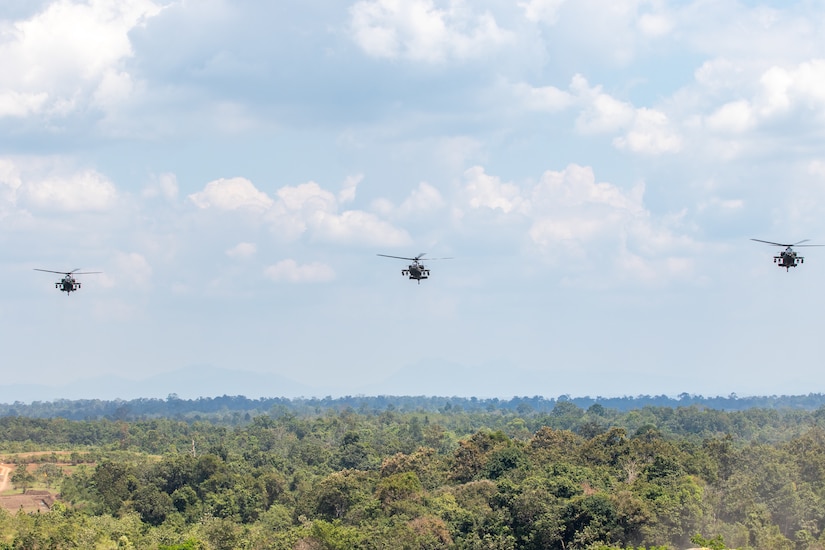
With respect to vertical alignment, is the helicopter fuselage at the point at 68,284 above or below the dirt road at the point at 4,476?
above

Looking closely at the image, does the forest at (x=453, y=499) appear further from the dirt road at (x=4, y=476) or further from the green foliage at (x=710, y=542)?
the dirt road at (x=4, y=476)

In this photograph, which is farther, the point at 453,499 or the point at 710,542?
the point at 453,499

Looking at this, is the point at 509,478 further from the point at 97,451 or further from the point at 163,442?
the point at 163,442

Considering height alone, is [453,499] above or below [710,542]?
above

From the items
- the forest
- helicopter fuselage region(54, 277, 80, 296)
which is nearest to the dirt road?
the forest

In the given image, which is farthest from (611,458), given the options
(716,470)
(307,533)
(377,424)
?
(377,424)

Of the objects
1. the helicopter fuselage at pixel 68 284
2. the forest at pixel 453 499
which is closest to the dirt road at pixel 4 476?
the forest at pixel 453 499

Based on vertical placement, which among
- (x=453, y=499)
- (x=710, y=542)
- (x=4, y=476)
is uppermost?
(x=4, y=476)

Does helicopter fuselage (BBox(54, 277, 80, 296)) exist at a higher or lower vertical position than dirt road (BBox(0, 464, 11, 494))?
higher

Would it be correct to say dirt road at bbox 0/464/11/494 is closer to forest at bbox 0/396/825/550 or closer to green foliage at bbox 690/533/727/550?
forest at bbox 0/396/825/550

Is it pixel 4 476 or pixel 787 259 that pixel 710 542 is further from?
pixel 4 476

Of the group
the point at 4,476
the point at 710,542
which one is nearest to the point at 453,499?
the point at 710,542
